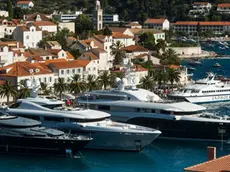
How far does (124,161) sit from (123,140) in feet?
7.15

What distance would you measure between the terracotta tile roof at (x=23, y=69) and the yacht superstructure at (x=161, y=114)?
1200 centimetres

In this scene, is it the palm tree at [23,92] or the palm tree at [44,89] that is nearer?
the palm tree at [23,92]

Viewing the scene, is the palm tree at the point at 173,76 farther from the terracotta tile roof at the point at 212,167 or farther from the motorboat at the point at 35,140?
the terracotta tile roof at the point at 212,167

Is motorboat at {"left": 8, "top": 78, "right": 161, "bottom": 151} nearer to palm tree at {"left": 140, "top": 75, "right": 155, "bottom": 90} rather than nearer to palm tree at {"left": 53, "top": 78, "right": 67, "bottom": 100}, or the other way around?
palm tree at {"left": 53, "top": 78, "right": 67, "bottom": 100}

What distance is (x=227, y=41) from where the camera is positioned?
15050 centimetres

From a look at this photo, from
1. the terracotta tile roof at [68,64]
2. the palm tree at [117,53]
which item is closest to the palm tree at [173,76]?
the terracotta tile roof at [68,64]

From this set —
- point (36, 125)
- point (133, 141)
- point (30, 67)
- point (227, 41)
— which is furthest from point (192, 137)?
point (227, 41)

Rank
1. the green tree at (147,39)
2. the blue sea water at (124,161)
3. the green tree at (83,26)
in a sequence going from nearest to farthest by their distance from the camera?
the blue sea water at (124,161) → the green tree at (147,39) → the green tree at (83,26)

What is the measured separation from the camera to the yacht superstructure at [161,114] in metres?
48.1

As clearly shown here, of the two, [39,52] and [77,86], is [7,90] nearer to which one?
[77,86]

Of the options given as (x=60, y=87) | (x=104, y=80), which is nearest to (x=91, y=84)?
(x=104, y=80)

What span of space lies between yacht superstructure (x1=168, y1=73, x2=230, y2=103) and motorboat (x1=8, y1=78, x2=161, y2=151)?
19834 millimetres

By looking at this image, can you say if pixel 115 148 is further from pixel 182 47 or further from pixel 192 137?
pixel 182 47

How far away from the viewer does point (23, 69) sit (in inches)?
2499
